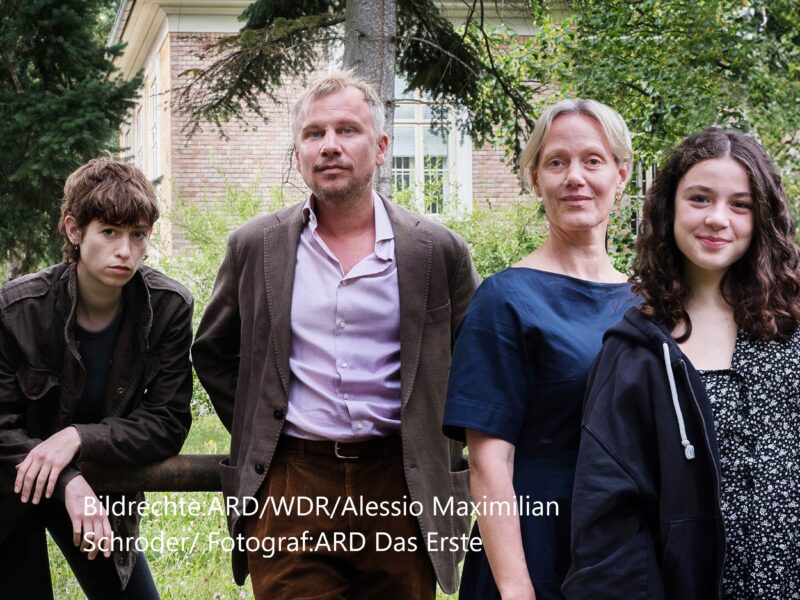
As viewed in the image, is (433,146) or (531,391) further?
(433,146)

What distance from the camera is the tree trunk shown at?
255 inches

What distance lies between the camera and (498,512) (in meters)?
2.63

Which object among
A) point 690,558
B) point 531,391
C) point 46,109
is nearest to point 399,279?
point 531,391

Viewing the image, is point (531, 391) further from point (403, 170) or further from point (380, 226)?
point (403, 170)

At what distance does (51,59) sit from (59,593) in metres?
7.55

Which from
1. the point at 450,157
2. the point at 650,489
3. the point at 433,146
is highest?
the point at 433,146

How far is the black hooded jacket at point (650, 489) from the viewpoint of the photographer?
2.28 m

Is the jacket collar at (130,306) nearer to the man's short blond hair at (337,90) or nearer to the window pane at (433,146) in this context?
the man's short blond hair at (337,90)

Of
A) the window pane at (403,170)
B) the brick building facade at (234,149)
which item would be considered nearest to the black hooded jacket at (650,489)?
the brick building facade at (234,149)

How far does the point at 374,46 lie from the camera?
255 inches

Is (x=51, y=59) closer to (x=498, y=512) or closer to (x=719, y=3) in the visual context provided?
(x=719, y=3)

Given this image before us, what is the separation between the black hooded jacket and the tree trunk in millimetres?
4215

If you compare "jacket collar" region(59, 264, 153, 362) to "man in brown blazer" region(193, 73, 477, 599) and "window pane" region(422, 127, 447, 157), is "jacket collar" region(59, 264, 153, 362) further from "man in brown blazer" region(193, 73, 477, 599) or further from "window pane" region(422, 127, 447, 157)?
"window pane" region(422, 127, 447, 157)

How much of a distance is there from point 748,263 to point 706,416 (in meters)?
0.48
